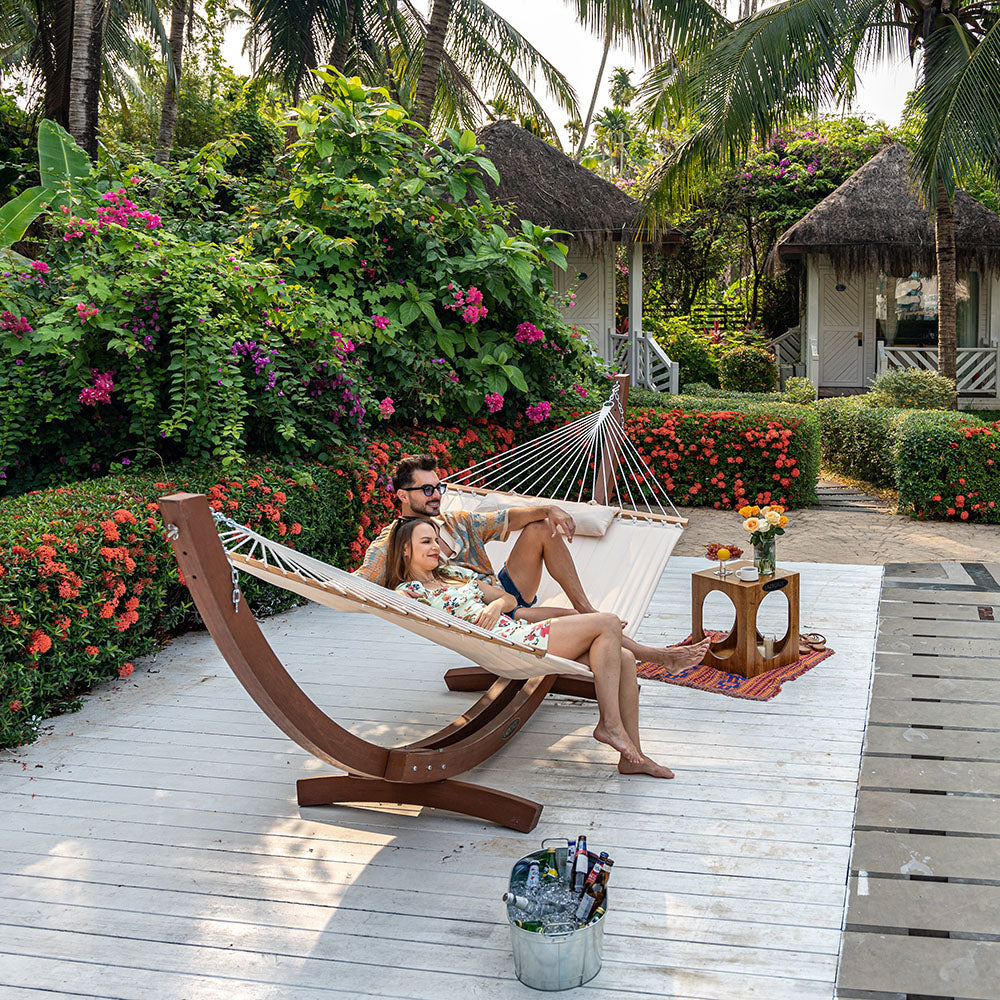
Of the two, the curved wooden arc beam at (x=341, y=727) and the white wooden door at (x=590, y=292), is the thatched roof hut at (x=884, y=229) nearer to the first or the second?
the white wooden door at (x=590, y=292)

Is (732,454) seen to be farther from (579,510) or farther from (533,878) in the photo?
(533,878)

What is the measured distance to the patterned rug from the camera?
380 centimetres

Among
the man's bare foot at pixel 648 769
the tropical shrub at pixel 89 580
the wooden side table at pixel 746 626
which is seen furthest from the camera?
the wooden side table at pixel 746 626

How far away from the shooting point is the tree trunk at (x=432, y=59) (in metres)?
9.27

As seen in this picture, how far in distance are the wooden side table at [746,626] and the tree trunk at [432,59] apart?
6550 millimetres

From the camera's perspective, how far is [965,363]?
13.1 m

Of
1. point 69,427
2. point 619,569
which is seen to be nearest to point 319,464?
point 69,427

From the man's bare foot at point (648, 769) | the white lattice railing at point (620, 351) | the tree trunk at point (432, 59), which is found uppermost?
the tree trunk at point (432, 59)

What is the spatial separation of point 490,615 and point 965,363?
12030mm

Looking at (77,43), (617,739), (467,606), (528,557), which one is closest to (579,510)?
(528,557)

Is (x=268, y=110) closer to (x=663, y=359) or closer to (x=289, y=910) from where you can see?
(x=663, y=359)

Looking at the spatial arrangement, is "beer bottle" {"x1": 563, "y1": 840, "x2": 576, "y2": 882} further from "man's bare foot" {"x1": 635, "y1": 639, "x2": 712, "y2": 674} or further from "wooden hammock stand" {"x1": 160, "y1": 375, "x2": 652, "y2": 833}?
"man's bare foot" {"x1": 635, "y1": 639, "x2": 712, "y2": 674}

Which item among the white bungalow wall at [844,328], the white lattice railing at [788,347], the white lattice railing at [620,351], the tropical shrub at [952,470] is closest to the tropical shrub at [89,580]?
the tropical shrub at [952,470]

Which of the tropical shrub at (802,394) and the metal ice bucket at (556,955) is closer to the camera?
the metal ice bucket at (556,955)
